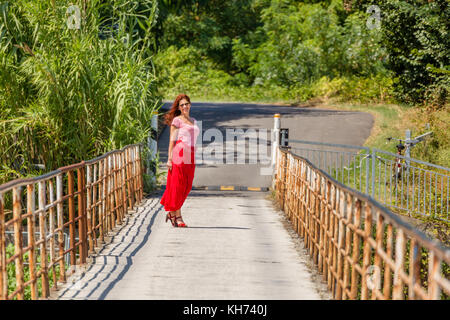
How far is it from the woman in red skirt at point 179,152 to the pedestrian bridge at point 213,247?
36 cm

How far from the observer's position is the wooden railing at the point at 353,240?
3844 millimetres

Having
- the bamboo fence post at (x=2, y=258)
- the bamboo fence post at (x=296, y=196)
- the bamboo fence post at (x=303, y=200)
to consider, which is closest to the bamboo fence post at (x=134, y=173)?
the bamboo fence post at (x=296, y=196)

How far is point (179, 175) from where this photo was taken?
9469mm

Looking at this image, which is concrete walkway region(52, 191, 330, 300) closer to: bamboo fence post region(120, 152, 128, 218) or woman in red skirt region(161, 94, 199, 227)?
bamboo fence post region(120, 152, 128, 218)

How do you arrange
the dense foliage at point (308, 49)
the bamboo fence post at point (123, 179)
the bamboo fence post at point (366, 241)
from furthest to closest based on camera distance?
the dense foliage at point (308, 49) < the bamboo fence post at point (123, 179) < the bamboo fence post at point (366, 241)

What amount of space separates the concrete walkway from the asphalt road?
5.52 m

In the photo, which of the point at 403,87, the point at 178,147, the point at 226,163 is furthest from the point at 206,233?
the point at 403,87

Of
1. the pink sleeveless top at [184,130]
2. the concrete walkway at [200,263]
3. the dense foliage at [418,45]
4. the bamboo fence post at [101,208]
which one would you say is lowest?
the concrete walkway at [200,263]

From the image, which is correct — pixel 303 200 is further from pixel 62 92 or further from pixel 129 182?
pixel 62 92

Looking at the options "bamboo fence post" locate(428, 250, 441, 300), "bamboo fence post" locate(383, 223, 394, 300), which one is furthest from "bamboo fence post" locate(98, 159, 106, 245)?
"bamboo fence post" locate(428, 250, 441, 300)

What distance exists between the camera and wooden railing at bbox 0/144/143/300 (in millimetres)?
5199

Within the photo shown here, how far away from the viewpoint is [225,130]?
22.2 metres

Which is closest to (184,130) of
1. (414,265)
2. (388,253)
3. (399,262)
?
(388,253)

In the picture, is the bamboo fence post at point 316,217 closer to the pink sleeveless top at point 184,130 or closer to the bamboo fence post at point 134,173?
the pink sleeveless top at point 184,130
